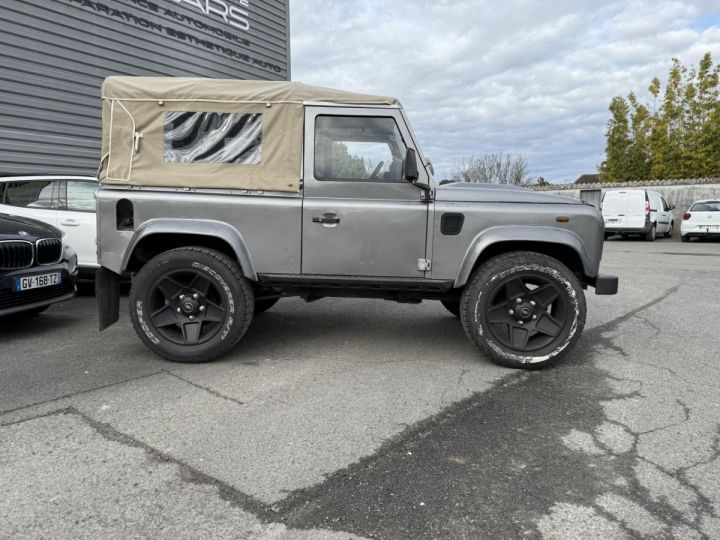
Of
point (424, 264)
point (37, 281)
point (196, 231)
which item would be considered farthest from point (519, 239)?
point (37, 281)

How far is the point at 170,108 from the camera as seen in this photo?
161 inches

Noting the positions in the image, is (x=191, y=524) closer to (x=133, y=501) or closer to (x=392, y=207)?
(x=133, y=501)

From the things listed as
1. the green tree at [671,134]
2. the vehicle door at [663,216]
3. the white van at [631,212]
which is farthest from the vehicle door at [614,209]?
the green tree at [671,134]

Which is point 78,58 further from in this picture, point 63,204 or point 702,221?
point 702,221

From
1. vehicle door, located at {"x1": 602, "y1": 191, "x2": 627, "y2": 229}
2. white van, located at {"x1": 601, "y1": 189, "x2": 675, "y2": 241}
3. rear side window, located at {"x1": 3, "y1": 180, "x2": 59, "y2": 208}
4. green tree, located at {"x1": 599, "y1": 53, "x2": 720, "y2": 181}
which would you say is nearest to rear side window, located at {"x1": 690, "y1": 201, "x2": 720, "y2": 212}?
white van, located at {"x1": 601, "y1": 189, "x2": 675, "y2": 241}

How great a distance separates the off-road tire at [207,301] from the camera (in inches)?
159

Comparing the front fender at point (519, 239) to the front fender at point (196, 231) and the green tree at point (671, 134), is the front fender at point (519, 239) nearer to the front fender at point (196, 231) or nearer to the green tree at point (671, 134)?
the front fender at point (196, 231)

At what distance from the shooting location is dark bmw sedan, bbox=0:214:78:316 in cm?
475

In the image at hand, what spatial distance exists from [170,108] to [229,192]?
2.72 ft

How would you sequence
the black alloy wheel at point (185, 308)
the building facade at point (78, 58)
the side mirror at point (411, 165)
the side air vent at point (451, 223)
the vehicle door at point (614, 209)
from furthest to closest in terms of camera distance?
the vehicle door at point (614, 209), the building facade at point (78, 58), the black alloy wheel at point (185, 308), the side air vent at point (451, 223), the side mirror at point (411, 165)

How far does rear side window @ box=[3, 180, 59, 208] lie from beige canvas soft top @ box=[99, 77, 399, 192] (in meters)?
3.40

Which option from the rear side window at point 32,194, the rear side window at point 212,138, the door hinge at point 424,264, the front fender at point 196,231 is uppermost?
the rear side window at point 212,138

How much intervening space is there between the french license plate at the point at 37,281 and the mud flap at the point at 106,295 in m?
1.19

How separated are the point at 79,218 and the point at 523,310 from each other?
5809mm
